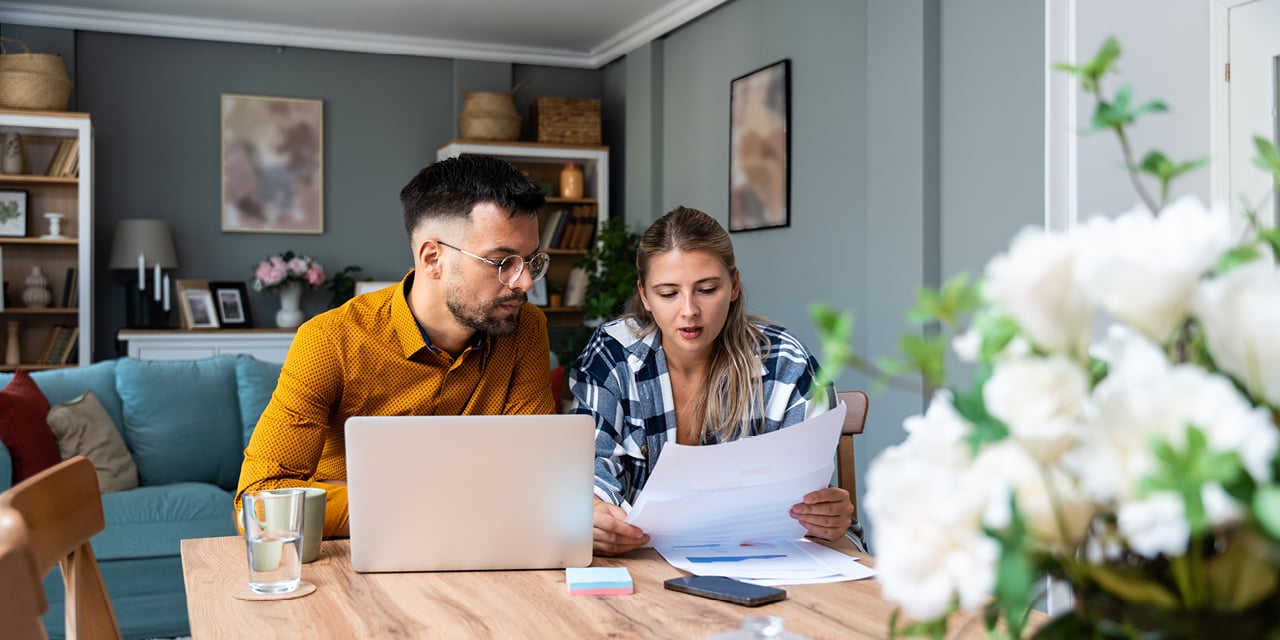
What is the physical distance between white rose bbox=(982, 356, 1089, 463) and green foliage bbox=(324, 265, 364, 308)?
5.90 meters

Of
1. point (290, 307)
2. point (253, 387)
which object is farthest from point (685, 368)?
point (290, 307)

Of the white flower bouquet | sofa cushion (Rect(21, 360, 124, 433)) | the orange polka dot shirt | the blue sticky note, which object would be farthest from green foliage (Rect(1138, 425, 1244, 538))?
sofa cushion (Rect(21, 360, 124, 433))

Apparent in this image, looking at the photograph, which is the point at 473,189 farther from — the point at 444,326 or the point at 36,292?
the point at 36,292

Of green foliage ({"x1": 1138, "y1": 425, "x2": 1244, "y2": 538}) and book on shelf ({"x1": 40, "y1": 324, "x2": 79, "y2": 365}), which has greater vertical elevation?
green foliage ({"x1": 1138, "y1": 425, "x2": 1244, "y2": 538})

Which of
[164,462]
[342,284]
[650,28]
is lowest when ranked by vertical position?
[164,462]

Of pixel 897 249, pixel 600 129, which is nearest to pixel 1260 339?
pixel 897 249

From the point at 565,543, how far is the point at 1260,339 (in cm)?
109

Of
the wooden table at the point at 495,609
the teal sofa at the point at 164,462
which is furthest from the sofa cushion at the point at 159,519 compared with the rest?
the wooden table at the point at 495,609

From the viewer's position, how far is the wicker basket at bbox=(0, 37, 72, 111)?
532 cm

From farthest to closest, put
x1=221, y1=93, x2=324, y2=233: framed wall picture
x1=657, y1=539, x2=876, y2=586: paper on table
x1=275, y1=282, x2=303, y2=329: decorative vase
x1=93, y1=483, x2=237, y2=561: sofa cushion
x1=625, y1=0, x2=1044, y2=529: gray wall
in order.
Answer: x1=221, y1=93, x2=324, y2=233: framed wall picture
x1=275, y1=282, x2=303, y2=329: decorative vase
x1=625, y1=0, x2=1044, y2=529: gray wall
x1=93, y1=483, x2=237, y2=561: sofa cushion
x1=657, y1=539, x2=876, y2=586: paper on table

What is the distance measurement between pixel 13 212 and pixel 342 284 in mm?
1671

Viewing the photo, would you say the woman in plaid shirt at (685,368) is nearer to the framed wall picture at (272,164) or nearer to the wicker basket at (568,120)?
the wicker basket at (568,120)

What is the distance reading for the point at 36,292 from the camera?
5.53 meters

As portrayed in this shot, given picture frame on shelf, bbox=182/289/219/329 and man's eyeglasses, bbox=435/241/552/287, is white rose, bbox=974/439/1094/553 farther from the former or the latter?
picture frame on shelf, bbox=182/289/219/329
